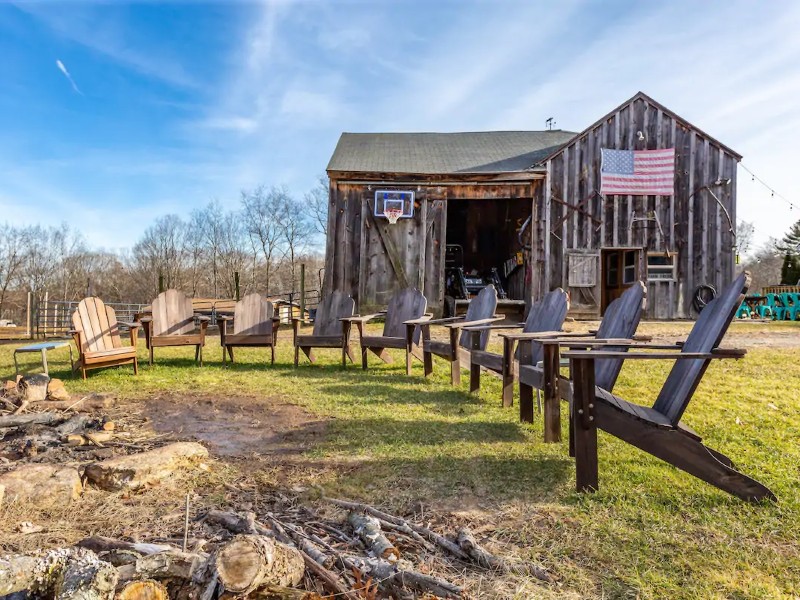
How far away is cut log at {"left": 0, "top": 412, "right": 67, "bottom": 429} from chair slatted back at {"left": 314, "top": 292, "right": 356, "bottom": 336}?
3.47 meters

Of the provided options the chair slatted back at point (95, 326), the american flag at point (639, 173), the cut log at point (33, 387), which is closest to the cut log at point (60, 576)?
the cut log at point (33, 387)

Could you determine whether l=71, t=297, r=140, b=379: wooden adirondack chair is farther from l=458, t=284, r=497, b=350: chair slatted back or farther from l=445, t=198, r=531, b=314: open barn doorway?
l=445, t=198, r=531, b=314: open barn doorway

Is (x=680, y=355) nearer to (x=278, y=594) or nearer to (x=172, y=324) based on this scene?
(x=278, y=594)

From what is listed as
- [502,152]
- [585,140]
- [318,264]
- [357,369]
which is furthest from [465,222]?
[318,264]

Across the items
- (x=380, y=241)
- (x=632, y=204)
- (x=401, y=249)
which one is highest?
(x=632, y=204)

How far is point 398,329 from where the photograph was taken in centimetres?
617

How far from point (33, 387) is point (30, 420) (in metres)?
0.85

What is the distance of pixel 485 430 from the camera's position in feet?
11.2

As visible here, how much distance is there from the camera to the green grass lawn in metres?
1.65

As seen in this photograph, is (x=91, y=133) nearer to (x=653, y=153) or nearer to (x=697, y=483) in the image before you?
(x=653, y=153)

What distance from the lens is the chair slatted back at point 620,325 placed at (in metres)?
2.84

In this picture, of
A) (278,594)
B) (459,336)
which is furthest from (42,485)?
(459,336)

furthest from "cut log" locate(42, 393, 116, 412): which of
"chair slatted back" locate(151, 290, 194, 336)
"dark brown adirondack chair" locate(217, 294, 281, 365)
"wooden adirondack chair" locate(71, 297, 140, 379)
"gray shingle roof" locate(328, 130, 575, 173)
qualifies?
"gray shingle roof" locate(328, 130, 575, 173)

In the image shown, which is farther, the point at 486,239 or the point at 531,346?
the point at 486,239
